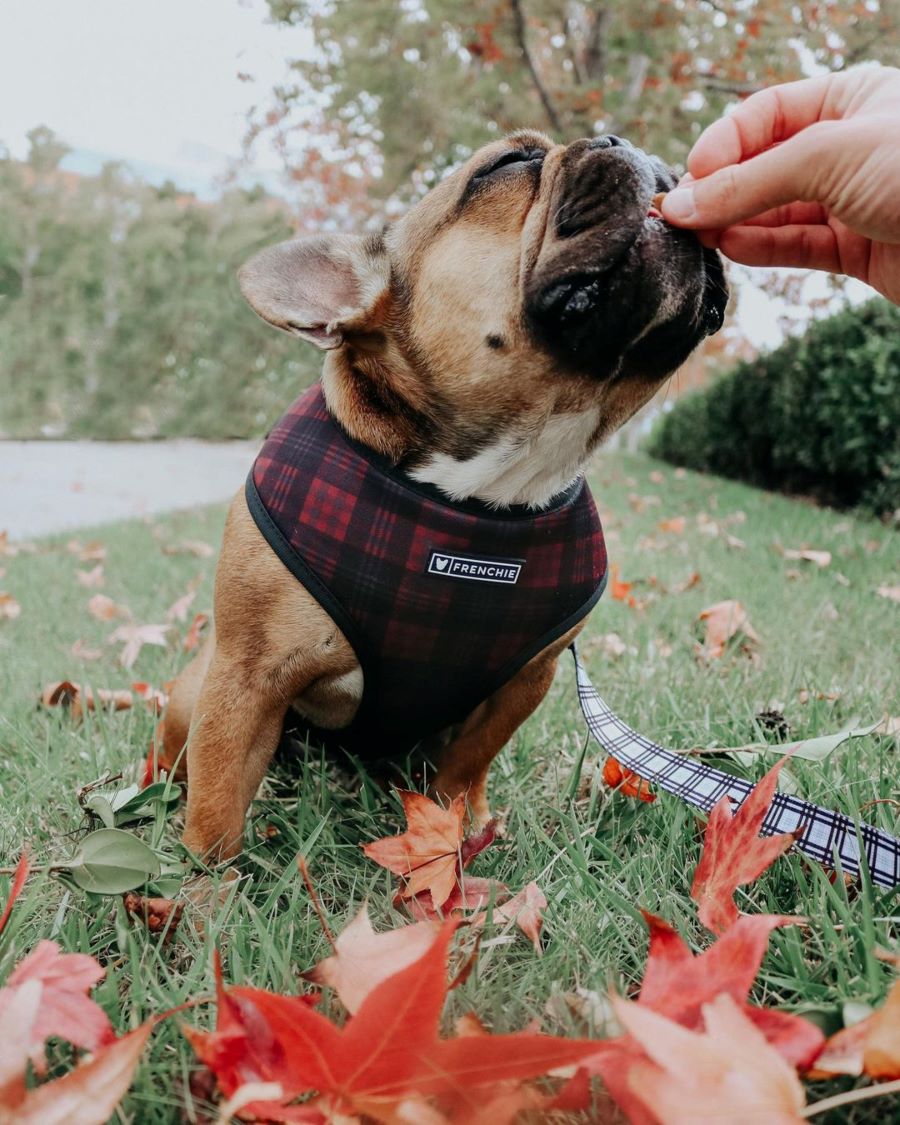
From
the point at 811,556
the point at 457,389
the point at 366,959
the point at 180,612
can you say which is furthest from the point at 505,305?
the point at 811,556

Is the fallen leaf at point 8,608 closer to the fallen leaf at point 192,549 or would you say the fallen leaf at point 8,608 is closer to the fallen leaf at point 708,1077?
the fallen leaf at point 192,549

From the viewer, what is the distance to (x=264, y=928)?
4.53ft

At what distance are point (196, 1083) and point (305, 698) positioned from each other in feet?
3.48

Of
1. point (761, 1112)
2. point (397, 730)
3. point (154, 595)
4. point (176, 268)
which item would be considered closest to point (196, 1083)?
point (761, 1112)

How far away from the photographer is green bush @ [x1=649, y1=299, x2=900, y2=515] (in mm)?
7578

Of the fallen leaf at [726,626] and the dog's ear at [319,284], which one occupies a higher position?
the dog's ear at [319,284]

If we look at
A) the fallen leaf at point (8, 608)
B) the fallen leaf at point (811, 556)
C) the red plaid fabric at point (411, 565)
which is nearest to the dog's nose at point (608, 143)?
the red plaid fabric at point (411, 565)

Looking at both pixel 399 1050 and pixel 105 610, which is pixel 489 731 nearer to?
pixel 399 1050

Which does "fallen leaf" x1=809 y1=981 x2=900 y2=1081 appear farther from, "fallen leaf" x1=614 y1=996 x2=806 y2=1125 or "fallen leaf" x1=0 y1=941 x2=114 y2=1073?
"fallen leaf" x1=0 y1=941 x2=114 y2=1073

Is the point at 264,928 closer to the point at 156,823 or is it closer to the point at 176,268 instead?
the point at 156,823

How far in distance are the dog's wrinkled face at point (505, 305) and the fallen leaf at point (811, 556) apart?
345 cm

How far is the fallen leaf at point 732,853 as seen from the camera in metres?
1.32

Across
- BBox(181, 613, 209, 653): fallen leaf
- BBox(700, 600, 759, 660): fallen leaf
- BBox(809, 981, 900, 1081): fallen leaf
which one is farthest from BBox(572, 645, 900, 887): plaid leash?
BBox(181, 613, 209, 653): fallen leaf

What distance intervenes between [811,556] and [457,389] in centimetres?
380
